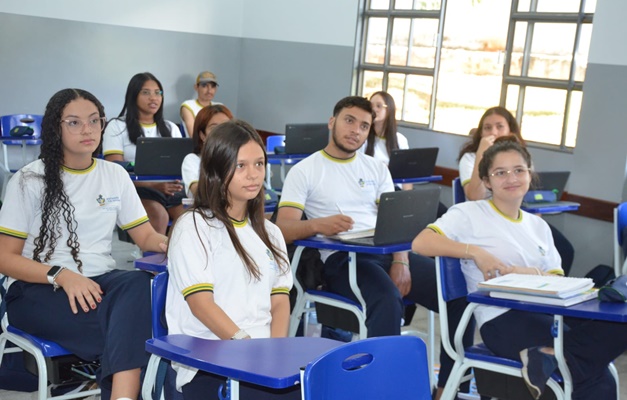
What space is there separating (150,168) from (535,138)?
9.53 feet

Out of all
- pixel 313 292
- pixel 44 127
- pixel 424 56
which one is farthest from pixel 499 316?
pixel 424 56

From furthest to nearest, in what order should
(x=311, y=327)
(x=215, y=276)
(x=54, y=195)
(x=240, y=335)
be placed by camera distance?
(x=311, y=327) < (x=54, y=195) < (x=215, y=276) < (x=240, y=335)

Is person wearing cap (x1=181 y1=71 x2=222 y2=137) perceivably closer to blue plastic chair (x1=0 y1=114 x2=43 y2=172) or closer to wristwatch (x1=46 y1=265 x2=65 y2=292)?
blue plastic chair (x1=0 y1=114 x2=43 y2=172)

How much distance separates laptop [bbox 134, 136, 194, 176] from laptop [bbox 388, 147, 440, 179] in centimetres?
139

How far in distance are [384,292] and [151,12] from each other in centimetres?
494

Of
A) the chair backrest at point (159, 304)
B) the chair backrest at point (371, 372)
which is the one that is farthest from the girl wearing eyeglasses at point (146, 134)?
the chair backrest at point (371, 372)

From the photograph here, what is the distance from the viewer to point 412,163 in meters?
5.08

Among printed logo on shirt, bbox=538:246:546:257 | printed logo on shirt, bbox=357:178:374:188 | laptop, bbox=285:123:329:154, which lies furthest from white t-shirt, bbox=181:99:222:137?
printed logo on shirt, bbox=538:246:546:257

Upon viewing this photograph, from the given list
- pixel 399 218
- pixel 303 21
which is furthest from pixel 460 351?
pixel 303 21

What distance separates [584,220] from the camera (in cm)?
529

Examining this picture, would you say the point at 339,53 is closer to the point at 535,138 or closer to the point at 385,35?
the point at 385,35

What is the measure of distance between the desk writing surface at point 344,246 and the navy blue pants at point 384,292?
195 millimetres

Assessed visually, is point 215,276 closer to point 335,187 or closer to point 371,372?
point 371,372

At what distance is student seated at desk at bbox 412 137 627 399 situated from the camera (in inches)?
99.9
